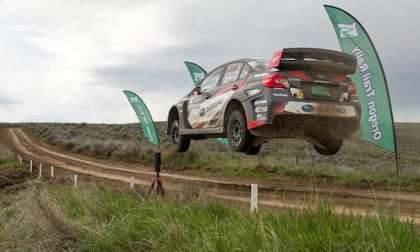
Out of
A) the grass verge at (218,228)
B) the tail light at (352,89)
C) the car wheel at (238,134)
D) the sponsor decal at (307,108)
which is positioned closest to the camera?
the grass verge at (218,228)

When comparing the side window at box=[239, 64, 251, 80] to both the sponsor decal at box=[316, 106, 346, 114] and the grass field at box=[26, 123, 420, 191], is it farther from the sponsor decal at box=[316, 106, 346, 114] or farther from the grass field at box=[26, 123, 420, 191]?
the grass field at box=[26, 123, 420, 191]

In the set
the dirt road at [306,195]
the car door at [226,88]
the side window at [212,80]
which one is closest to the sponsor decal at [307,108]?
the dirt road at [306,195]

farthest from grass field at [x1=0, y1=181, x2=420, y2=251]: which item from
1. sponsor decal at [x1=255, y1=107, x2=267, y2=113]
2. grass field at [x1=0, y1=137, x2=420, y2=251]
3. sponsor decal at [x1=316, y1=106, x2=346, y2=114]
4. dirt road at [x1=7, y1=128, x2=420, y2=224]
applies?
sponsor decal at [x1=316, y1=106, x2=346, y2=114]

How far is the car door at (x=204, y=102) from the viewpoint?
28.9ft

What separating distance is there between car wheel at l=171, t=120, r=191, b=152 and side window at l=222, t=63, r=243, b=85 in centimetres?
160

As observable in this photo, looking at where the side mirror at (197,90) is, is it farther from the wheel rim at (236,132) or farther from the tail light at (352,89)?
the tail light at (352,89)

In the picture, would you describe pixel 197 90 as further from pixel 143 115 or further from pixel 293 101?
pixel 143 115

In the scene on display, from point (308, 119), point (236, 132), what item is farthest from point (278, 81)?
point (236, 132)

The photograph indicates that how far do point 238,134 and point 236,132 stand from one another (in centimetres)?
11

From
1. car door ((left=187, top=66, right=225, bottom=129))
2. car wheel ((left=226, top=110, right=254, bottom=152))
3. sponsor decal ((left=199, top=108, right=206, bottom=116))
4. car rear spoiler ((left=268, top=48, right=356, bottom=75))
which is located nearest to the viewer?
car rear spoiler ((left=268, top=48, right=356, bottom=75))

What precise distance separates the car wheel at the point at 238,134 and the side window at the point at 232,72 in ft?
2.39

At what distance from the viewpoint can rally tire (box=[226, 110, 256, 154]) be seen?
297 inches

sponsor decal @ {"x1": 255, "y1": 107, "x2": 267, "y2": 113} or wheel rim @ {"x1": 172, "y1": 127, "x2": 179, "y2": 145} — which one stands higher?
sponsor decal @ {"x1": 255, "y1": 107, "x2": 267, "y2": 113}

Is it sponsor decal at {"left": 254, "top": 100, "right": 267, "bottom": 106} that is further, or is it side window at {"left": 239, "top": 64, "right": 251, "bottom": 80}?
side window at {"left": 239, "top": 64, "right": 251, "bottom": 80}
